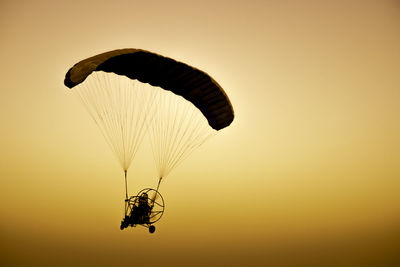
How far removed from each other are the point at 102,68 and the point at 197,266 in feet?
200

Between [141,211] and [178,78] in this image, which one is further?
[178,78]

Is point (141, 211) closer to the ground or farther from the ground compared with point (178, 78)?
closer to the ground

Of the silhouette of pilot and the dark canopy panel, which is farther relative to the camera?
the dark canopy panel

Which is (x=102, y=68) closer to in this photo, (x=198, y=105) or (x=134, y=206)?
(x=198, y=105)

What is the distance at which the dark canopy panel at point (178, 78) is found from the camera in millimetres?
9008

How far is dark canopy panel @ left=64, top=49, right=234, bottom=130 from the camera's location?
355 inches

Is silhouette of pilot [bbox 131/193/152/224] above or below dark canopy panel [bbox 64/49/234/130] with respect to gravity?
below

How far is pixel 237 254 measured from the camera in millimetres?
59562

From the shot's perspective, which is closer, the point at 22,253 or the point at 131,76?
the point at 131,76

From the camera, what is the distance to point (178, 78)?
10.0 metres

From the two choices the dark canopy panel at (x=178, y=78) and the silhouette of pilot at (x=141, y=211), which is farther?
the dark canopy panel at (x=178, y=78)

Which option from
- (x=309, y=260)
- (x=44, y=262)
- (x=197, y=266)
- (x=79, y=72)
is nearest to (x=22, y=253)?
(x=44, y=262)

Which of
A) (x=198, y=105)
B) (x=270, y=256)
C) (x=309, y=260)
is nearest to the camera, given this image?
(x=198, y=105)

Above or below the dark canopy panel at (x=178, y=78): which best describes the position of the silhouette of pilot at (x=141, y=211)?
below
